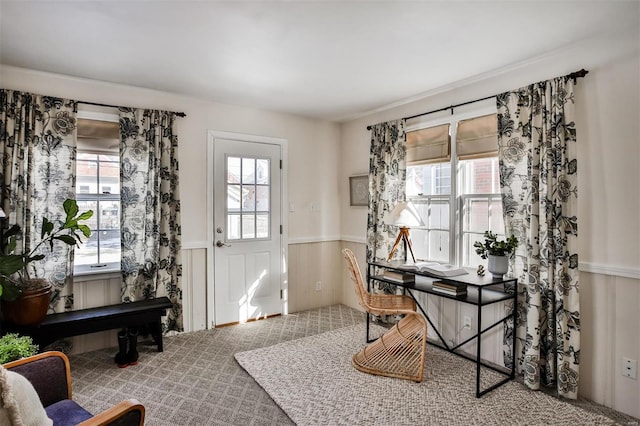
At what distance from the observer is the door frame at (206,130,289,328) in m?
3.76

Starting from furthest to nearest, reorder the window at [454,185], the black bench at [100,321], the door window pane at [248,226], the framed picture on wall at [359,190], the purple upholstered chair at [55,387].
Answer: the framed picture on wall at [359,190], the door window pane at [248,226], the window at [454,185], the black bench at [100,321], the purple upholstered chair at [55,387]

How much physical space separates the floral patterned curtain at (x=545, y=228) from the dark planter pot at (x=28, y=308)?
3.54 meters

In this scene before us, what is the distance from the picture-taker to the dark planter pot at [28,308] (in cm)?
258

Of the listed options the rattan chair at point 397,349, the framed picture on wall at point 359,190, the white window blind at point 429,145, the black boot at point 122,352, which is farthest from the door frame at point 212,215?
the white window blind at point 429,145

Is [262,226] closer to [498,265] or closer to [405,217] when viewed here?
[405,217]

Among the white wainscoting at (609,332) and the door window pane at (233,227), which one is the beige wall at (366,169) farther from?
the door window pane at (233,227)

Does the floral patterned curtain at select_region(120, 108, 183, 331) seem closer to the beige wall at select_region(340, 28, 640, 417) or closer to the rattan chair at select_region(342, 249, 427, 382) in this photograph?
the rattan chair at select_region(342, 249, 427, 382)

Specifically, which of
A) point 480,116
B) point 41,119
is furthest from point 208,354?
point 480,116

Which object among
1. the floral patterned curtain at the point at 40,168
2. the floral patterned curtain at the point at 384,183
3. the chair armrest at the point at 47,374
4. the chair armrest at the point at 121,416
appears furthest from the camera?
the floral patterned curtain at the point at 384,183

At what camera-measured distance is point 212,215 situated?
378 cm

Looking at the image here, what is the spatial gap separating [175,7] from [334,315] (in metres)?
3.40

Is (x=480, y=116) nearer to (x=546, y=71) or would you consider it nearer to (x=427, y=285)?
(x=546, y=71)

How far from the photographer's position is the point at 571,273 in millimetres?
2424

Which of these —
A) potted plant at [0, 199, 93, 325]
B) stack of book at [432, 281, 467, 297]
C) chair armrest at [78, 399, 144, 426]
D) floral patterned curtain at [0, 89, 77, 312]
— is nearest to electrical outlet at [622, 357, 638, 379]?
stack of book at [432, 281, 467, 297]
